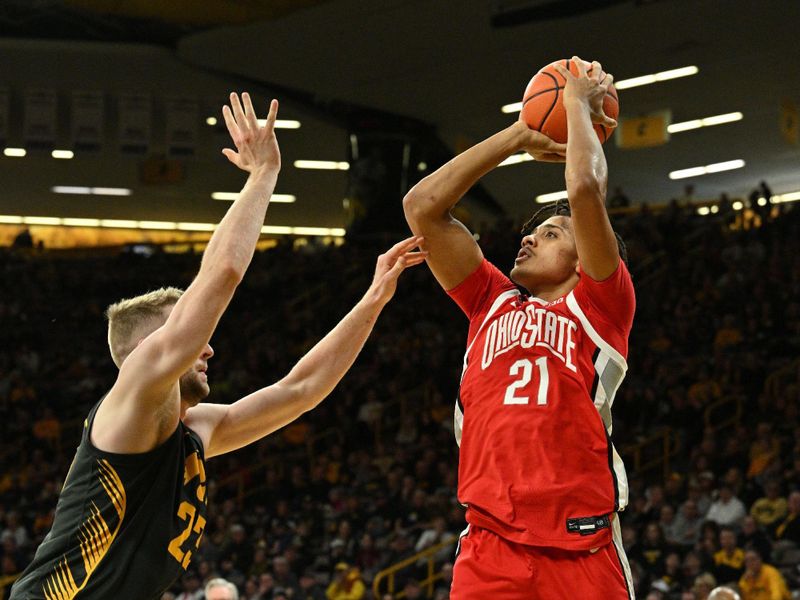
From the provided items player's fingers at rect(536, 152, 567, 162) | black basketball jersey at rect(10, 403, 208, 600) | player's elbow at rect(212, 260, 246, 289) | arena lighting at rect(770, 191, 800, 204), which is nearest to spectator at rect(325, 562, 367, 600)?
player's fingers at rect(536, 152, 567, 162)

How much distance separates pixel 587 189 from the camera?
385 centimetres

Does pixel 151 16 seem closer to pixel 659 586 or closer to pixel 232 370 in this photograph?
pixel 232 370

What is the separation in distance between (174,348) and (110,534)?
1.87 feet

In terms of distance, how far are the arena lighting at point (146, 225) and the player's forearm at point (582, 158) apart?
92.3 ft

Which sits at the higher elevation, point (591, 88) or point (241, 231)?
point (591, 88)

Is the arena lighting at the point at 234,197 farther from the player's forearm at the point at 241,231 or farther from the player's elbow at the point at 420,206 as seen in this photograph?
the player's forearm at the point at 241,231

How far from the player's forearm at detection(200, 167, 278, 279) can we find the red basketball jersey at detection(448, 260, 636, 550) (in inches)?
44.5

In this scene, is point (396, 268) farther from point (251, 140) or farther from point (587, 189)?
point (251, 140)

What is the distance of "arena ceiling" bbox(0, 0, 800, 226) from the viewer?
17.4m

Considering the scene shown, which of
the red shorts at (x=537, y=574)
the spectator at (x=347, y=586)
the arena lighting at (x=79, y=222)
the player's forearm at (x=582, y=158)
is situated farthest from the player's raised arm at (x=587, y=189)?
the arena lighting at (x=79, y=222)

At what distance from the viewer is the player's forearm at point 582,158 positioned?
386 cm

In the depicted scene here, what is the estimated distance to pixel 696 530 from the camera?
12.3 metres

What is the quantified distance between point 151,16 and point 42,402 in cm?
733

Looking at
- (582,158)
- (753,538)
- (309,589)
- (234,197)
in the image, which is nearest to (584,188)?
(582,158)
